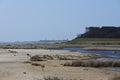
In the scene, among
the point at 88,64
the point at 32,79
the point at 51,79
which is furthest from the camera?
the point at 88,64

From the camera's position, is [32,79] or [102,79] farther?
[102,79]

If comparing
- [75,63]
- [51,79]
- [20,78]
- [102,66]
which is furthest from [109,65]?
[51,79]

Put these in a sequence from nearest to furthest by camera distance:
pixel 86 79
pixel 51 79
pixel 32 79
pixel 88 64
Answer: pixel 51 79, pixel 32 79, pixel 86 79, pixel 88 64

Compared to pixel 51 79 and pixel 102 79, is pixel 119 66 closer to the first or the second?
pixel 102 79

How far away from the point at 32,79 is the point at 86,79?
4.45 m

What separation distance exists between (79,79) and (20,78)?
4570mm

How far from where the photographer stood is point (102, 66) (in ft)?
140

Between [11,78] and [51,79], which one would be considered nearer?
[51,79]

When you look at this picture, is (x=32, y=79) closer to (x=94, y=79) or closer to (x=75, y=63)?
(x=94, y=79)

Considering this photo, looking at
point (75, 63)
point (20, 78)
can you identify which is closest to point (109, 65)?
point (75, 63)

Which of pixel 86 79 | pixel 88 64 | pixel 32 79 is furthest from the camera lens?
pixel 88 64

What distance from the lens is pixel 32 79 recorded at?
2530 cm

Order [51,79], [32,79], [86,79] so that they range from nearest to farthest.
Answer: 1. [51,79]
2. [32,79]
3. [86,79]

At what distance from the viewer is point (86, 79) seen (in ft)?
88.4
